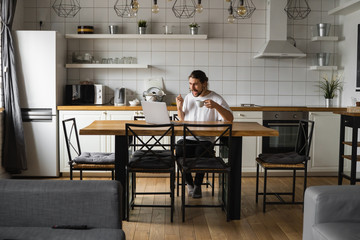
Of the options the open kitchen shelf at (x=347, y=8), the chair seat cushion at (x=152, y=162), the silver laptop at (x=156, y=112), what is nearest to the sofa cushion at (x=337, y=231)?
the chair seat cushion at (x=152, y=162)

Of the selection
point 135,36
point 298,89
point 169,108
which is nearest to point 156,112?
point 169,108

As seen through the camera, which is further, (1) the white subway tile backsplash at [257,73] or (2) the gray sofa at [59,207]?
(1) the white subway tile backsplash at [257,73]

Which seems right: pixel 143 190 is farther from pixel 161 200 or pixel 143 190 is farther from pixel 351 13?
pixel 351 13

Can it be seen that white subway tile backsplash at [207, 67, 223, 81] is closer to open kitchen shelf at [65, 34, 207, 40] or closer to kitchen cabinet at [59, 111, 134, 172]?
open kitchen shelf at [65, 34, 207, 40]

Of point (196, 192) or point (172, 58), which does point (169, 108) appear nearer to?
point (172, 58)

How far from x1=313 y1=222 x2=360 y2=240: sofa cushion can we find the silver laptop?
1.72m

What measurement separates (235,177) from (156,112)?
0.85 meters

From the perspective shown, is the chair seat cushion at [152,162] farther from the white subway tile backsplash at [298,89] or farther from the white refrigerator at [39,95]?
the white subway tile backsplash at [298,89]

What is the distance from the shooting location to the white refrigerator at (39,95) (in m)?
4.95

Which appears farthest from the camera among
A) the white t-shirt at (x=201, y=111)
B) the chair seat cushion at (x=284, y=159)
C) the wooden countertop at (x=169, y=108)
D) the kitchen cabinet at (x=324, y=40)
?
the kitchen cabinet at (x=324, y=40)

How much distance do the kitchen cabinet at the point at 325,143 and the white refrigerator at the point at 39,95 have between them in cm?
309

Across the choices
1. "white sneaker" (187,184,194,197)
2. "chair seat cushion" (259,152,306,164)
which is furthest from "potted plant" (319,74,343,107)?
"white sneaker" (187,184,194,197)

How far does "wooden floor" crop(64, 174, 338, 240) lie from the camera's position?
10.5 feet

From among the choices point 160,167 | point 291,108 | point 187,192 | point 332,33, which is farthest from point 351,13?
point 160,167
